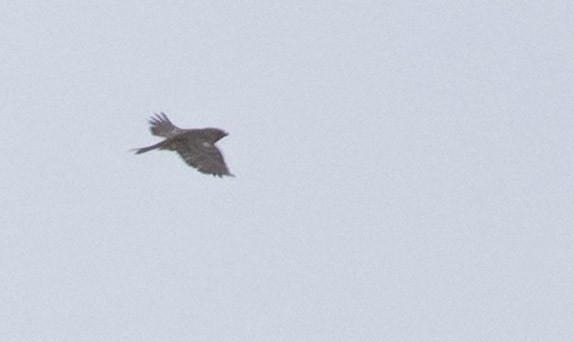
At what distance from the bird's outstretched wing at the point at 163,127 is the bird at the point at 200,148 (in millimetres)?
231

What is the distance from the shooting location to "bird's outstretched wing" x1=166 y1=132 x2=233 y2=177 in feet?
188

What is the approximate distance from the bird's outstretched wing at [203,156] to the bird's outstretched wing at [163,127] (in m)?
0.70

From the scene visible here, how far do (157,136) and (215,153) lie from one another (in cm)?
234

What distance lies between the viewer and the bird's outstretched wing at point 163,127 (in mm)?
58250

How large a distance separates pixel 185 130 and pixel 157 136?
1.06m

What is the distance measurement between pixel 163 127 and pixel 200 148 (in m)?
2.10

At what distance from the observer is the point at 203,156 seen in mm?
57312

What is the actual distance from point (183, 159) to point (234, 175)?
1.90 meters

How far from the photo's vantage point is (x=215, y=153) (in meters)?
57.2

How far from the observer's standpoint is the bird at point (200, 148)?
5725 cm

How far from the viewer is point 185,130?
5791 centimetres

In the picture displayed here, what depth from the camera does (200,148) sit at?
57.4 m

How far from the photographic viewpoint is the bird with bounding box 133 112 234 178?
→ 57250mm

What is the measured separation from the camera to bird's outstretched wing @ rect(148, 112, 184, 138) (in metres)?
58.2
